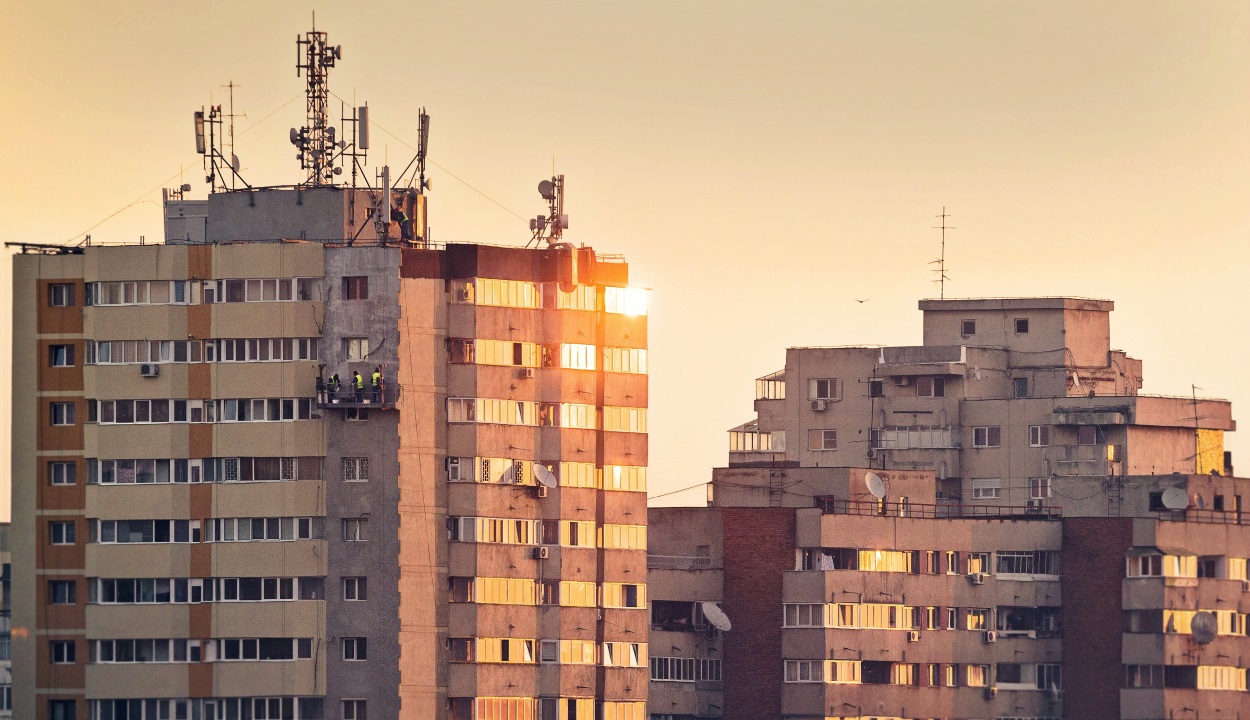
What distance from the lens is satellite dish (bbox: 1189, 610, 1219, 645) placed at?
18225cm

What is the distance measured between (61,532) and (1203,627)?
6371 cm

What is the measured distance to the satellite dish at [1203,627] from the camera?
182 metres

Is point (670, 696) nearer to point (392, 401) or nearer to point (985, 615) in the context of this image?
point (985, 615)

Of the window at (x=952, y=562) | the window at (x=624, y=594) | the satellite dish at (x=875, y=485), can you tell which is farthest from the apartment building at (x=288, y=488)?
the window at (x=952, y=562)

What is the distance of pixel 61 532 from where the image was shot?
162000 millimetres

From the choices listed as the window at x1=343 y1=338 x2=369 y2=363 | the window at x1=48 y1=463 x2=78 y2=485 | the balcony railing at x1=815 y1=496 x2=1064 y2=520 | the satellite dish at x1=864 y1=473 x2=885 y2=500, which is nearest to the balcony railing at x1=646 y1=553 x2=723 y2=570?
the balcony railing at x1=815 y1=496 x2=1064 y2=520

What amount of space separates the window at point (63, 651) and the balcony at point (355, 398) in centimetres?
1717

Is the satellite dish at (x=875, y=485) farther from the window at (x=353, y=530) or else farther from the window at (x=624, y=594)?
the window at (x=353, y=530)

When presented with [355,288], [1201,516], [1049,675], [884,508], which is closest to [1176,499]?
[1201,516]

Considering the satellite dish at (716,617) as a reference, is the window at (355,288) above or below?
above

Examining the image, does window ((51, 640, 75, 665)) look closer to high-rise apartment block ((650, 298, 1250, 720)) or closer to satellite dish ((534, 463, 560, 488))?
satellite dish ((534, 463, 560, 488))

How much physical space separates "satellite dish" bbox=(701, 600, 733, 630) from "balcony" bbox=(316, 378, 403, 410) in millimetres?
25968

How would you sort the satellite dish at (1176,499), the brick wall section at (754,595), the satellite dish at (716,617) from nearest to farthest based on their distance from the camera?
1. the satellite dish at (716,617)
2. the brick wall section at (754,595)
3. the satellite dish at (1176,499)

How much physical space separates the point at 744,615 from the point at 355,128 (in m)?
34.9
